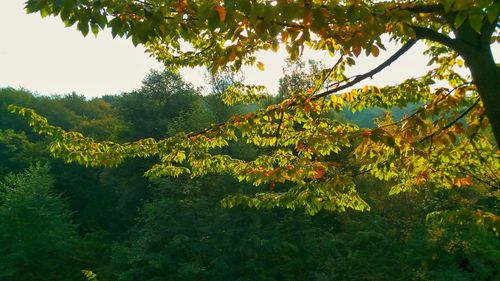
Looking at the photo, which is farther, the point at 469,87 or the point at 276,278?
the point at 276,278

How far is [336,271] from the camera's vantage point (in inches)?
830

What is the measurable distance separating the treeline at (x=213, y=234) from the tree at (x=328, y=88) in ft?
36.6

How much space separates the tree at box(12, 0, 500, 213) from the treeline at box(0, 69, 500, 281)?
1115 centimetres

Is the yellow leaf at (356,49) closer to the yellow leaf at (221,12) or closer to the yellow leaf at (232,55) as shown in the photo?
the yellow leaf at (232,55)

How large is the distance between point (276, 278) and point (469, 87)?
72.7ft

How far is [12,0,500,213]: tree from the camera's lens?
2.65 metres

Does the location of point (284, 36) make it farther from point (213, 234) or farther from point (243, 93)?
point (213, 234)

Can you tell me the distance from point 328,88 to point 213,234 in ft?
73.5

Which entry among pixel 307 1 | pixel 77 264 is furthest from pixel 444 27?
pixel 77 264

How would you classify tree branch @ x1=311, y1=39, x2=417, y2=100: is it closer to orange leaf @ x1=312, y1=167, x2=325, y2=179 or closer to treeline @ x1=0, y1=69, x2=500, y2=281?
orange leaf @ x1=312, y1=167, x2=325, y2=179

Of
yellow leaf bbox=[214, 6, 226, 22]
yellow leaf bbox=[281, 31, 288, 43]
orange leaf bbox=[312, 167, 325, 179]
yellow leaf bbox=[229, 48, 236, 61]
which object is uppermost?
yellow leaf bbox=[281, 31, 288, 43]

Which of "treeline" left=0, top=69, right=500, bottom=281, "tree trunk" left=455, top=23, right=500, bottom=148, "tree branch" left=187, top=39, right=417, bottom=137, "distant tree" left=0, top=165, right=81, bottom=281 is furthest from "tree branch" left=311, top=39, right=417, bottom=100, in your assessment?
"distant tree" left=0, top=165, right=81, bottom=281

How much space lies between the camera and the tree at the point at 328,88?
104 inches

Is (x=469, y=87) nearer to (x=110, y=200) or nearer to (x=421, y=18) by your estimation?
(x=421, y=18)
